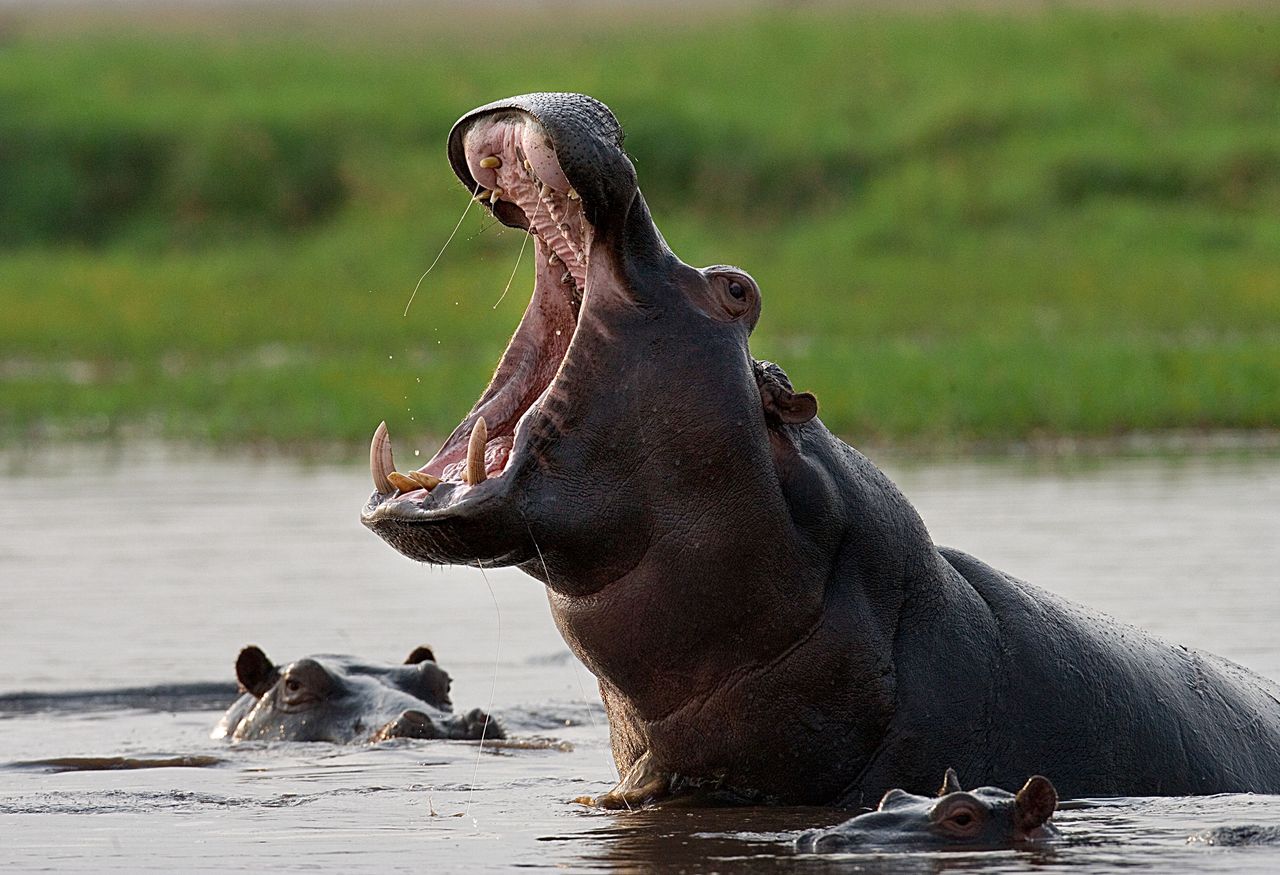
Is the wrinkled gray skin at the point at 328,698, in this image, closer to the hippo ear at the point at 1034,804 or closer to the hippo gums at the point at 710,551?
the hippo gums at the point at 710,551

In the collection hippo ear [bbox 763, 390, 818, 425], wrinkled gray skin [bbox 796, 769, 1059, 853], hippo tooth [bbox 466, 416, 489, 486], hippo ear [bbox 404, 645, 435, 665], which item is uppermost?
hippo ear [bbox 763, 390, 818, 425]

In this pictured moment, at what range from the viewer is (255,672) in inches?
314

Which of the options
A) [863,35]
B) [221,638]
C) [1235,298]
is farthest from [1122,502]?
[863,35]

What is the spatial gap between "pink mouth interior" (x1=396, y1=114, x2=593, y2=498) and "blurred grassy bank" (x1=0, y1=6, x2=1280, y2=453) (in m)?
11.8

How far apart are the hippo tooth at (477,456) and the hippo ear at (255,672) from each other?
3187 mm


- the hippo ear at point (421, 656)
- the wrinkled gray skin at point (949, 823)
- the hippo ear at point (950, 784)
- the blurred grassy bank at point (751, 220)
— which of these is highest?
the blurred grassy bank at point (751, 220)

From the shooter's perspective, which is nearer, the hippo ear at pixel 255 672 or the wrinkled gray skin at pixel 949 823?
the wrinkled gray skin at pixel 949 823

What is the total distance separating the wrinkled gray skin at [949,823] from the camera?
4812 millimetres

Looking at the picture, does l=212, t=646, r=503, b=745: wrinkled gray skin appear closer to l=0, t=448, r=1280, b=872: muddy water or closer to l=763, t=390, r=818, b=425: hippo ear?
l=0, t=448, r=1280, b=872: muddy water

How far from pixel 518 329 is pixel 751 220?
1164 inches

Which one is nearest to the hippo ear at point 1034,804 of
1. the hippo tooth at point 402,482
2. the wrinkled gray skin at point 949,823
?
the wrinkled gray skin at point 949,823

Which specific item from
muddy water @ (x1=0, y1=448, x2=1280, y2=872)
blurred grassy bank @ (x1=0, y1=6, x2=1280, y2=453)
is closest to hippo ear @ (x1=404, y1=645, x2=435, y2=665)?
muddy water @ (x1=0, y1=448, x2=1280, y2=872)

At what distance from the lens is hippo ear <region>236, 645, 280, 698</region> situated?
7879mm

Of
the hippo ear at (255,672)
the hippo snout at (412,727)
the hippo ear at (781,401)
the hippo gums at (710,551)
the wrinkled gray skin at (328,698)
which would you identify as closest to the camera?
the hippo gums at (710,551)
